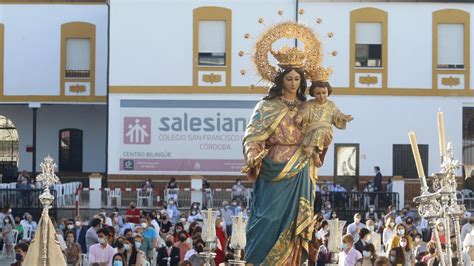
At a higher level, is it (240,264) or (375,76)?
(375,76)

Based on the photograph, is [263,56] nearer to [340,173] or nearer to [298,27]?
[298,27]

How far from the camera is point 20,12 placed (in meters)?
49.2

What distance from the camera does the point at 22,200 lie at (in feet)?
132

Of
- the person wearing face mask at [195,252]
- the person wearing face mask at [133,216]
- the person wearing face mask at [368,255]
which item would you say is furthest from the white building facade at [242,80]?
the person wearing face mask at [368,255]

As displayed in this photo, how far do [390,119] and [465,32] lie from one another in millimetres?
3745

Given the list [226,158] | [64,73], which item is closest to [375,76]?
[226,158]

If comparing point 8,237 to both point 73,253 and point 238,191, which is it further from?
point 238,191

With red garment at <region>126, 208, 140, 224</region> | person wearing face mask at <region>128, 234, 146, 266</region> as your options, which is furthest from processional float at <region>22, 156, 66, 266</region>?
red garment at <region>126, 208, 140, 224</region>

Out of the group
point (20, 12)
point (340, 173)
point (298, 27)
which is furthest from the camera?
point (20, 12)

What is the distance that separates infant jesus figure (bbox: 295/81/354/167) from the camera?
13.2m

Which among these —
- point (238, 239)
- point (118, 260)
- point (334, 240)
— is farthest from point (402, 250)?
point (334, 240)

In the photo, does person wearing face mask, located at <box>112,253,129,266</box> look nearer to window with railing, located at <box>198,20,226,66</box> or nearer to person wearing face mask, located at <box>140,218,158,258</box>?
person wearing face mask, located at <box>140,218,158,258</box>

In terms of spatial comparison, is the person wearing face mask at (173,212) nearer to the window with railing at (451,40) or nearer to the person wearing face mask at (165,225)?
the person wearing face mask at (165,225)

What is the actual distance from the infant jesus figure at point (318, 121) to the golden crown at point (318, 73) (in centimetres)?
20
